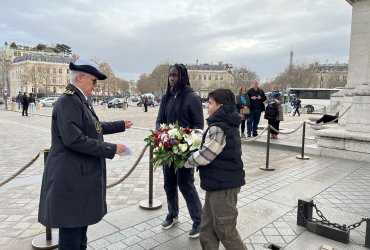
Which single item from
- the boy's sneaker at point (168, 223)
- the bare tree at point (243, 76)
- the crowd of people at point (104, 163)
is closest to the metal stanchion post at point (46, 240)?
→ the crowd of people at point (104, 163)

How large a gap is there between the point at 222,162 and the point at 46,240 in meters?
2.36

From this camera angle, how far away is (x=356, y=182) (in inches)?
253

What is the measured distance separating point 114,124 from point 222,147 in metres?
1.19

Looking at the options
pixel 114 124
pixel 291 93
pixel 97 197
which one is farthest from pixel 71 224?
pixel 291 93

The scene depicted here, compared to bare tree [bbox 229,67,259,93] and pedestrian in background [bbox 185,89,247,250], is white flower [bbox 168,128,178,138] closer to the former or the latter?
pedestrian in background [bbox 185,89,247,250]

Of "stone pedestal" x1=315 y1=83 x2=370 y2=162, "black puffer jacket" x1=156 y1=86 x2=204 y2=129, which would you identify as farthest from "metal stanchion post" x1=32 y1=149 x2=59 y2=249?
"stone pedestal" x1=315 y1=83 x2=370 y2=162

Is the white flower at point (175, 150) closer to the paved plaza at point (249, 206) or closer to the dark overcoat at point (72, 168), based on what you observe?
the dark overcoat at point (72, 168)

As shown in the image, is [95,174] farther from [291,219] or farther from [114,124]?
[291,219]

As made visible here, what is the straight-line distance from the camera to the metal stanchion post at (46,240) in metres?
3.58

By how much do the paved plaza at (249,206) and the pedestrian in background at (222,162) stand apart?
77cm

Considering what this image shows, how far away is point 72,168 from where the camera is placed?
2.49m

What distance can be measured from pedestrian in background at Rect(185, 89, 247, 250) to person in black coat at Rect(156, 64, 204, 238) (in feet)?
2.31

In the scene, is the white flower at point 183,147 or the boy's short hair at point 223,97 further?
the white flower at point 183,147

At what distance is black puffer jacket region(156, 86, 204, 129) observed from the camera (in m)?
3.87
